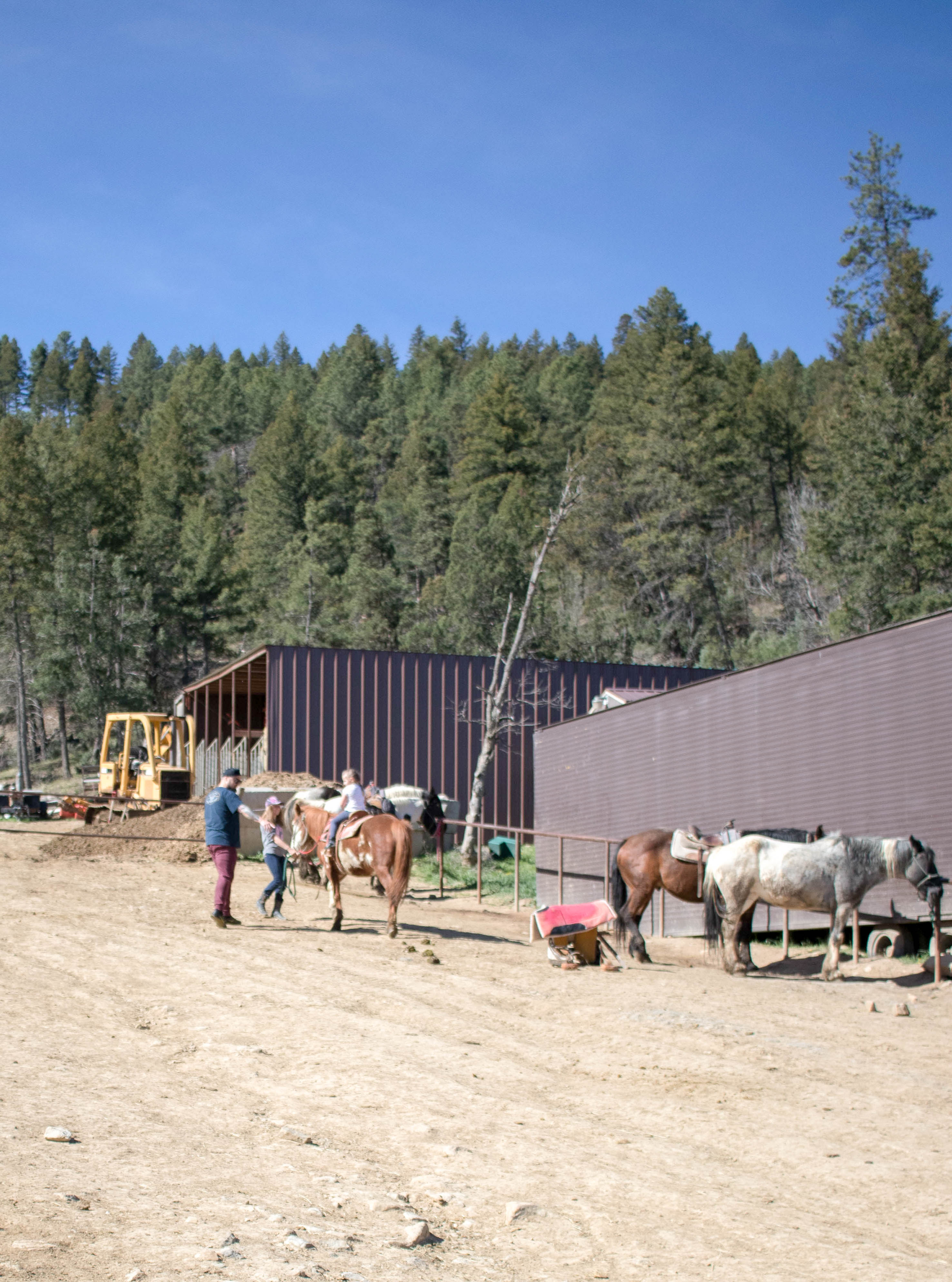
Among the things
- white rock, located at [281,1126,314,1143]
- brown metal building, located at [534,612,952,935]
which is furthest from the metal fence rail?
white rock, located at [281,1126,314,1143]

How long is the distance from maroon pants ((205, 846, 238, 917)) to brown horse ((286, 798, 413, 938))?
1.26 metres

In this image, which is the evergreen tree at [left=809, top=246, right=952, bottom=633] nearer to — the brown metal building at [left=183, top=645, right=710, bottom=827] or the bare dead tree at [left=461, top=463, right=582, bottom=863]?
the brown metal building at [left=183, top=645, right=710, bottom=827]

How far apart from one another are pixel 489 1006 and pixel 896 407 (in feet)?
99.8

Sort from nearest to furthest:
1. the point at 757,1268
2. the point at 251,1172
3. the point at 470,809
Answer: the point at 757,1268, the point at 251,1172, the point at 470,809

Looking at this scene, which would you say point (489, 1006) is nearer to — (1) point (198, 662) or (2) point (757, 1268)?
(2) point (757, 1268)

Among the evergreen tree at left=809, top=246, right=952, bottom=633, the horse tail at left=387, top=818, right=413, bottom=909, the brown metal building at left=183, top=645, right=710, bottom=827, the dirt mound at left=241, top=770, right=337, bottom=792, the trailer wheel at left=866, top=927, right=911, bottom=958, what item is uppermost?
the evergreen tree at left=809, top=246, right=952, bottom=633

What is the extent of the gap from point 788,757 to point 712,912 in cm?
361

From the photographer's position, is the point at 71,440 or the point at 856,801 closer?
the point at 856,801

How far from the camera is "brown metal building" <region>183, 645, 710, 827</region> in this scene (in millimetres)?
28375

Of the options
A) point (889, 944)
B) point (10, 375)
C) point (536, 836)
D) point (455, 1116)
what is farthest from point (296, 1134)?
point (10, 375)

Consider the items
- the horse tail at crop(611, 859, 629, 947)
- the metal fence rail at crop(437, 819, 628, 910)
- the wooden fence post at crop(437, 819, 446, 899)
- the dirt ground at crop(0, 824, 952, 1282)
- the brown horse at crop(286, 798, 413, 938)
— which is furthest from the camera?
the wooden fence post at crop(437, 819, 446, 899)

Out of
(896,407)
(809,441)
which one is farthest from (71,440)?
(896,407)

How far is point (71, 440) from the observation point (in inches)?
2672

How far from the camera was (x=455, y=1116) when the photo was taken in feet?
23.6
